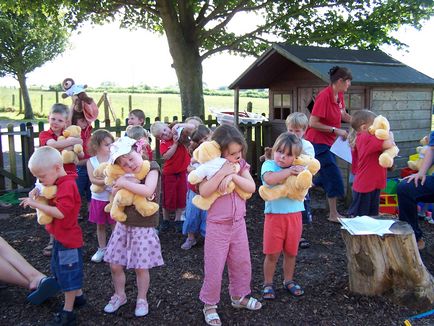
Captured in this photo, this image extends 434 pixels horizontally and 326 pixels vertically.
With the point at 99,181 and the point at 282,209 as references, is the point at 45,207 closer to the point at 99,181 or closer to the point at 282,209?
the point at 99,181

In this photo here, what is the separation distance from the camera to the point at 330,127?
5.55 meters

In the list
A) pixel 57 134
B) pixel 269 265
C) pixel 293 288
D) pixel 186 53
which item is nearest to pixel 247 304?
pixel 269 265

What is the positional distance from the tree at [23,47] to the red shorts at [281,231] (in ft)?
78.8

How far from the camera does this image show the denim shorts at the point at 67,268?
125 inches

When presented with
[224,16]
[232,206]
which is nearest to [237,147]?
[232,206]

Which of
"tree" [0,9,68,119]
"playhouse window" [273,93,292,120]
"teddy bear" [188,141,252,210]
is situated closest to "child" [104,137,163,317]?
"teddy bear" [188,141,252,210]

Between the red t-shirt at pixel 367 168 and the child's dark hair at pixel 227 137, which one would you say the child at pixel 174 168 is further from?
the child's dark hair at pixel 227 137

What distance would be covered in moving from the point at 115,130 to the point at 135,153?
5.18 metres

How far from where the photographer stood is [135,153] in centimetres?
322

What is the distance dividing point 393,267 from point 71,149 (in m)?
3.31

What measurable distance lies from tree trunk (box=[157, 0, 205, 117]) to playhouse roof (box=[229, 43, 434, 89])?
9.06 feet

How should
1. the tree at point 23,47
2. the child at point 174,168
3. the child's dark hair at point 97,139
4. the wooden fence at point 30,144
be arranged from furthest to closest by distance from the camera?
the tree at point 23,47
the wooden fence at point 30,144
the child at point 174,168
the child's dark hair at point 97,139

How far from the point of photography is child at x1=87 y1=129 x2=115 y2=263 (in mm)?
4191

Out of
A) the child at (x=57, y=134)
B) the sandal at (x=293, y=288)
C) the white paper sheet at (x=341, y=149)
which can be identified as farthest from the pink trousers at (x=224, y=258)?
the white paper sheet at (x=341, y=149)
